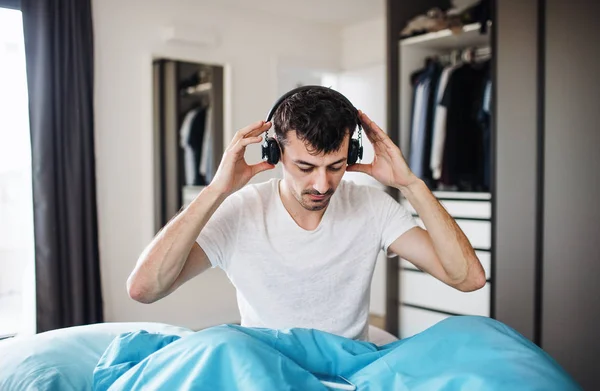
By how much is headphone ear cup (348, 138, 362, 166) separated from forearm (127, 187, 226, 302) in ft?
1.29

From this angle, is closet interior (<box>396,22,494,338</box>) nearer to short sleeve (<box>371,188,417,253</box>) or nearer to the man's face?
short sleeve (<box>371,188,417,253</box>)

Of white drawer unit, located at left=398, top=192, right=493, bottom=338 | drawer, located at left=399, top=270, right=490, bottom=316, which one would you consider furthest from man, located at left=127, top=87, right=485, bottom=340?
drawer, located at left=399, top=270, right=490, bottom=316

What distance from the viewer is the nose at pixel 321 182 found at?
4.86 ft

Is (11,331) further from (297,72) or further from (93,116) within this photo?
(297,72)

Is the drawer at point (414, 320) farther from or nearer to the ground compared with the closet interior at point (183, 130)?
nearer to the ground

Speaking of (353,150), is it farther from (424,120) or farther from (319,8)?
(319,8)

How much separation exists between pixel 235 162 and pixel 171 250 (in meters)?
0.29

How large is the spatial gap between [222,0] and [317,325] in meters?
2.89

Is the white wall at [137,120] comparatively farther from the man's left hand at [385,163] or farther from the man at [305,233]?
the man's left hand at [385,163]

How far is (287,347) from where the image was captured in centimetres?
120

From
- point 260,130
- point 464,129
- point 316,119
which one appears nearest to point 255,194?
point 260,130

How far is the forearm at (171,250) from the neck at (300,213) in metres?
0.25

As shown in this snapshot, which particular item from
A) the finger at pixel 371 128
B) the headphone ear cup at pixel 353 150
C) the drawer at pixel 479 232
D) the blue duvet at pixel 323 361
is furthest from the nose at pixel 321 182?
the drawer at pixel 479 232

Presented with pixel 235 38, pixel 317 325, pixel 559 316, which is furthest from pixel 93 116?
pixel 559 316
